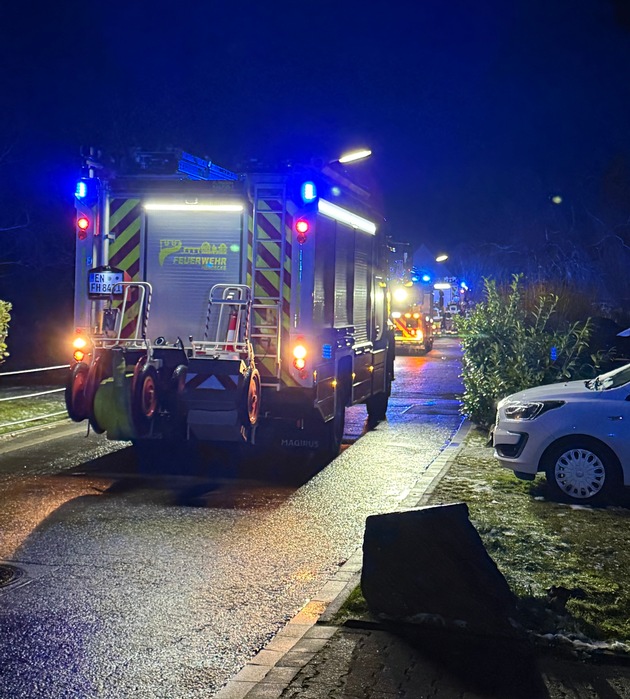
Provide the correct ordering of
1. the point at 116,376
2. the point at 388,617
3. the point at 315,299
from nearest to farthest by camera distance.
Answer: the point at 388,617, the point at 116,376, the point at 315,299

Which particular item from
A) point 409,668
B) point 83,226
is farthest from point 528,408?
point 83,226

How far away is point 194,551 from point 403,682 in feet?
10.9

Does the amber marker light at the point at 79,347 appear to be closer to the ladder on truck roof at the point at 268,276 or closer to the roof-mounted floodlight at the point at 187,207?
the roof-mounted floodlight at the point at 187,207

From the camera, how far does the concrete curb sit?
4.73 metres

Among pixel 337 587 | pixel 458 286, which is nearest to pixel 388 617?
pixel 337 587

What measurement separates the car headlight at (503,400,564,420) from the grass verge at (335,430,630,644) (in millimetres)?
780

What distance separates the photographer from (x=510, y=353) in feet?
48.8

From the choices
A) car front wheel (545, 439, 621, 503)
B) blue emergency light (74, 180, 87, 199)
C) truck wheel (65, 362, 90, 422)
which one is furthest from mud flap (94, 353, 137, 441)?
car front wheel (545, 439, 621, 503)

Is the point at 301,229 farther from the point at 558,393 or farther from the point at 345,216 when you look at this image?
the point at 558,393

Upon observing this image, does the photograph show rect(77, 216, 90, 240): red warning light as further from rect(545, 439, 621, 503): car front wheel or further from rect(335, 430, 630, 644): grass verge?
rect(545, 439, 621, 503): car front wheel

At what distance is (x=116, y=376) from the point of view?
10.6 m

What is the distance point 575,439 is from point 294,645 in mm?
5083

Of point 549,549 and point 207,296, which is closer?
point 549,549

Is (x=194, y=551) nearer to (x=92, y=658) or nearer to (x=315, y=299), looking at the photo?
(x=92, y=658)
